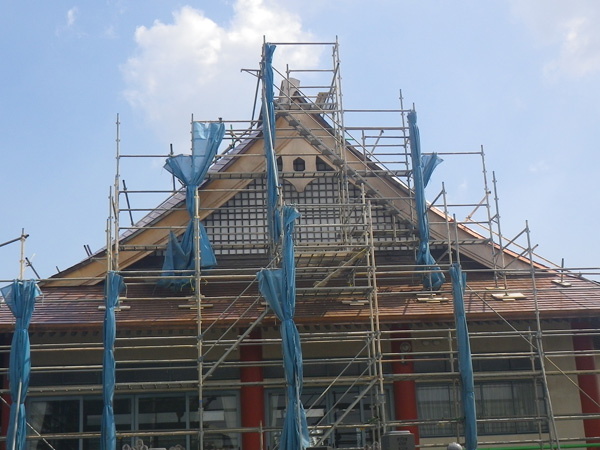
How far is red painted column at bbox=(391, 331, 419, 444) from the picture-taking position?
61.9 ft

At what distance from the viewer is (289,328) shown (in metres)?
17.3

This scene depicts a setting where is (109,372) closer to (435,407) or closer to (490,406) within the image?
(435,407)

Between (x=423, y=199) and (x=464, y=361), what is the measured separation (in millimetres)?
4203

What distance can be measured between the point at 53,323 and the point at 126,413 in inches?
98.9

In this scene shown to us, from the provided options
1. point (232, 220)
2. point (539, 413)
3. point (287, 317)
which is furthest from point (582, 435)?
point (232, 220)

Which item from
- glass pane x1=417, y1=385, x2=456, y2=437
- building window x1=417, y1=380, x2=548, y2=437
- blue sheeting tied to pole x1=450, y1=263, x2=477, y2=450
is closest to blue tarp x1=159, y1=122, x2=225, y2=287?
blue sheeting tied to pole x1=450, y1=263, x2=477, y2=450

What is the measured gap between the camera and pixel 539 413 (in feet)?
62.3

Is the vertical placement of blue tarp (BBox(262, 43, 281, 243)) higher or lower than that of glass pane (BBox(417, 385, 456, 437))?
higher

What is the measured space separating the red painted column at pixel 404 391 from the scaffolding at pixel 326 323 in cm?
6

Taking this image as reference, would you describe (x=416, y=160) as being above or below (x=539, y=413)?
above

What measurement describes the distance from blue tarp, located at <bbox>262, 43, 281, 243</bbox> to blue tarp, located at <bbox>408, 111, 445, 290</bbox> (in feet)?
10.7

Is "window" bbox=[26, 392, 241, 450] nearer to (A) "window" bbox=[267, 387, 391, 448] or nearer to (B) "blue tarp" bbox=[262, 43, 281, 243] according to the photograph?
(A) "window" bbox=[267, 387, 391, 448]

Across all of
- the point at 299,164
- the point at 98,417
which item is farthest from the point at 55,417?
the point at 299,164

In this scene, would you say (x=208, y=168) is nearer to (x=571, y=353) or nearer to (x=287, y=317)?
(x=287, y=317)
